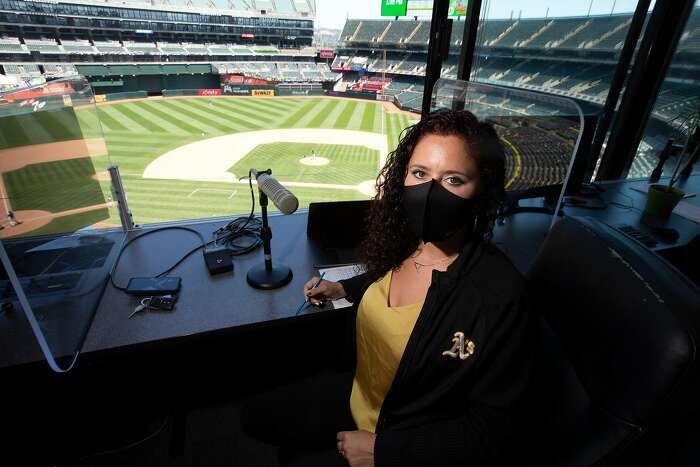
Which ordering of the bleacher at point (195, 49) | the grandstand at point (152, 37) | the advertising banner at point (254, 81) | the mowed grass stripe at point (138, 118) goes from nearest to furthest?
the grandstand at point (152, 37) < the mowed grass stripe at point (138, 118) < the bleacher at point (195, 49) < the advertising banner at point (254, 81)

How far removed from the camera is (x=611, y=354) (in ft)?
2.33

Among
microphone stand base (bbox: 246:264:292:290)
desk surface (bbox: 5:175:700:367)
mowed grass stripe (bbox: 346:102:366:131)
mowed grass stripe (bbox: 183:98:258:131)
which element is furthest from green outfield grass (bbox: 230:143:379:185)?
microphone stand base (bbox: 246:264:292:290)

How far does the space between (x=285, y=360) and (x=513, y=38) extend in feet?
12.1

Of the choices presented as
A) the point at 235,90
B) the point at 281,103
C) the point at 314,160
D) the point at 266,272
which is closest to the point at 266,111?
the point at 281,103

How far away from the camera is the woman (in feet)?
2.70

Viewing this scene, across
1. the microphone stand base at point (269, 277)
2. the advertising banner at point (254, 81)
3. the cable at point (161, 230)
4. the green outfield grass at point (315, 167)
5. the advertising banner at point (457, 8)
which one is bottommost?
the green outfield grass at point (315, 167)

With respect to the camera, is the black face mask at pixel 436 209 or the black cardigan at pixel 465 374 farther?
the black face mask at pixel 436 209

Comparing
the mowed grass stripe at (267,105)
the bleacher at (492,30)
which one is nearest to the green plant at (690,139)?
the bleacher at (492,30)

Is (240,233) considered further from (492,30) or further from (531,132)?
(492,30)

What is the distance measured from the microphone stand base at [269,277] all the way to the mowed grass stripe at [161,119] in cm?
1355

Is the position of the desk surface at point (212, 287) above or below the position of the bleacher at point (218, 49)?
below

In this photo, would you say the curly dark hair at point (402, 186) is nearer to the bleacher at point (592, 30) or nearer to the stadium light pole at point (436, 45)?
the stadium light pole at point (436, 45)

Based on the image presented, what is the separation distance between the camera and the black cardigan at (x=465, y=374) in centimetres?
81

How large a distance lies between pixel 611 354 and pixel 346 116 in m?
17.2
